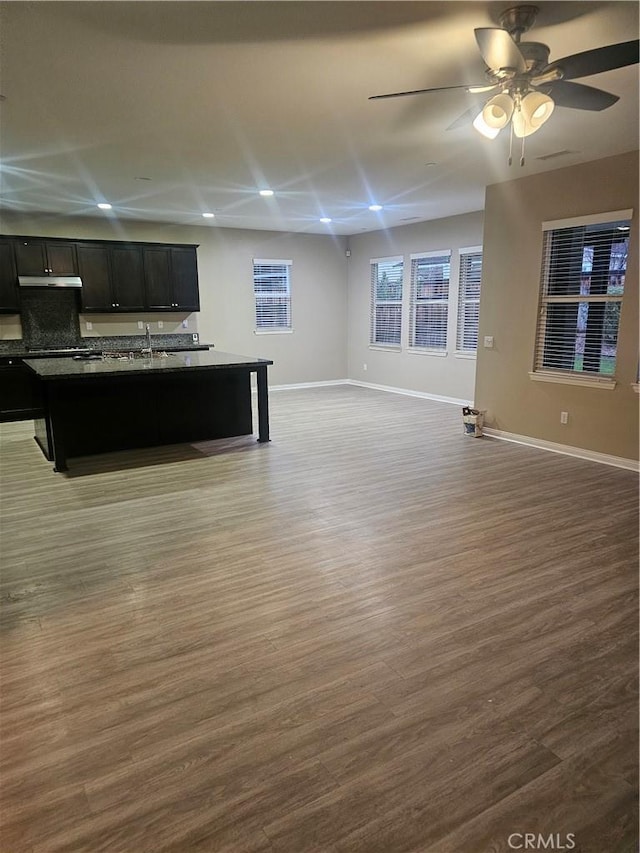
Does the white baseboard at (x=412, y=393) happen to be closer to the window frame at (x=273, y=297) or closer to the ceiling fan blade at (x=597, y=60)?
the window frame at (x=273, y=297)

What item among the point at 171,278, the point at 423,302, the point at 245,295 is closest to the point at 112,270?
the point at 171,278

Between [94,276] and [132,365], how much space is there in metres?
2.96

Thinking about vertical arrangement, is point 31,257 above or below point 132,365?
above

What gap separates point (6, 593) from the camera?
113 inches

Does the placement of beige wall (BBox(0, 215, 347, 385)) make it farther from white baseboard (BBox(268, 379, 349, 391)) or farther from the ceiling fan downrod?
the ceiling fan downrod

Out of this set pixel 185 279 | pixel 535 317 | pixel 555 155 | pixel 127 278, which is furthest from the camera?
pixel 185 279

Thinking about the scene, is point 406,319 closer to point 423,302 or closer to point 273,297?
point 423,302

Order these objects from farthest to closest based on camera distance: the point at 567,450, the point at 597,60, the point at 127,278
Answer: the point at 127,278
the point at 567,450
the point at 597,60

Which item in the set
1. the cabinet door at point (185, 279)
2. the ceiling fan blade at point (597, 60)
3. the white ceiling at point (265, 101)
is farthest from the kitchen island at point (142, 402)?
the ceiling fan blade at point (597, 60)

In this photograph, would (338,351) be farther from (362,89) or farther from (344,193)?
(362,89)

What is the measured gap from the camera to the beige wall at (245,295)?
25.2ft

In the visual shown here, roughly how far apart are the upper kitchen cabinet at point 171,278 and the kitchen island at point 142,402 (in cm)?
207

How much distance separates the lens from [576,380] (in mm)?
5328

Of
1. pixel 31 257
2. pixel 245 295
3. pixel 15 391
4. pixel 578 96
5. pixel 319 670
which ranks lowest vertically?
pixel 319 670
